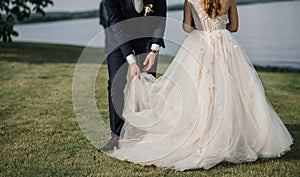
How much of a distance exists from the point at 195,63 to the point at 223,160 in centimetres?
84

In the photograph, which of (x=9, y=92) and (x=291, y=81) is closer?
(x=9, y=92)

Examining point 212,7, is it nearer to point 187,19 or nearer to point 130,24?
point 187,19

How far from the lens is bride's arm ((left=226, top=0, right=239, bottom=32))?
14.3ft

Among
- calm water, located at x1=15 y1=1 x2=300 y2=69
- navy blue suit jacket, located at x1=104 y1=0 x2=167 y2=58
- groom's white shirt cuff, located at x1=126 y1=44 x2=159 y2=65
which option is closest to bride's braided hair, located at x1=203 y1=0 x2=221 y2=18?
navy blue suit jacket, located at x1=104 y1=0 x2=167 y2=58

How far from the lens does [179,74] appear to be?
175 inches

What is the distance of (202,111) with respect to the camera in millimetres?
4258

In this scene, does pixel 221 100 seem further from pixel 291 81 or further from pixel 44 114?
pixel 291 81

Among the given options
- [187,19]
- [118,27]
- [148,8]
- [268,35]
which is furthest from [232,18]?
[268,35]

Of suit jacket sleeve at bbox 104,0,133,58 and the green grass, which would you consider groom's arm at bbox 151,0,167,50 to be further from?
the green grass

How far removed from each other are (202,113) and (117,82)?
78 cm

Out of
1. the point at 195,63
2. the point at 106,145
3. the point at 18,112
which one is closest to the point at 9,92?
Answer: the point at 18,112

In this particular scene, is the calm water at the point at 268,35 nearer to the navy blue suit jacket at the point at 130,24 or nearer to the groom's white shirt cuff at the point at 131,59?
the navy blue suit jacket at the point at 130,24

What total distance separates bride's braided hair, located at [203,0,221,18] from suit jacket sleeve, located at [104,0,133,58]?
2.28 ft

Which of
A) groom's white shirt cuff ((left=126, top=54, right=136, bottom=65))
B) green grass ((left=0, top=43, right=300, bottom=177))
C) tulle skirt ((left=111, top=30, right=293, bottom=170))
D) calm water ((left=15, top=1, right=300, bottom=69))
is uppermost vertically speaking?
groom's white shirt cuff ((left=126, top=54, right=136, bottom=65))
